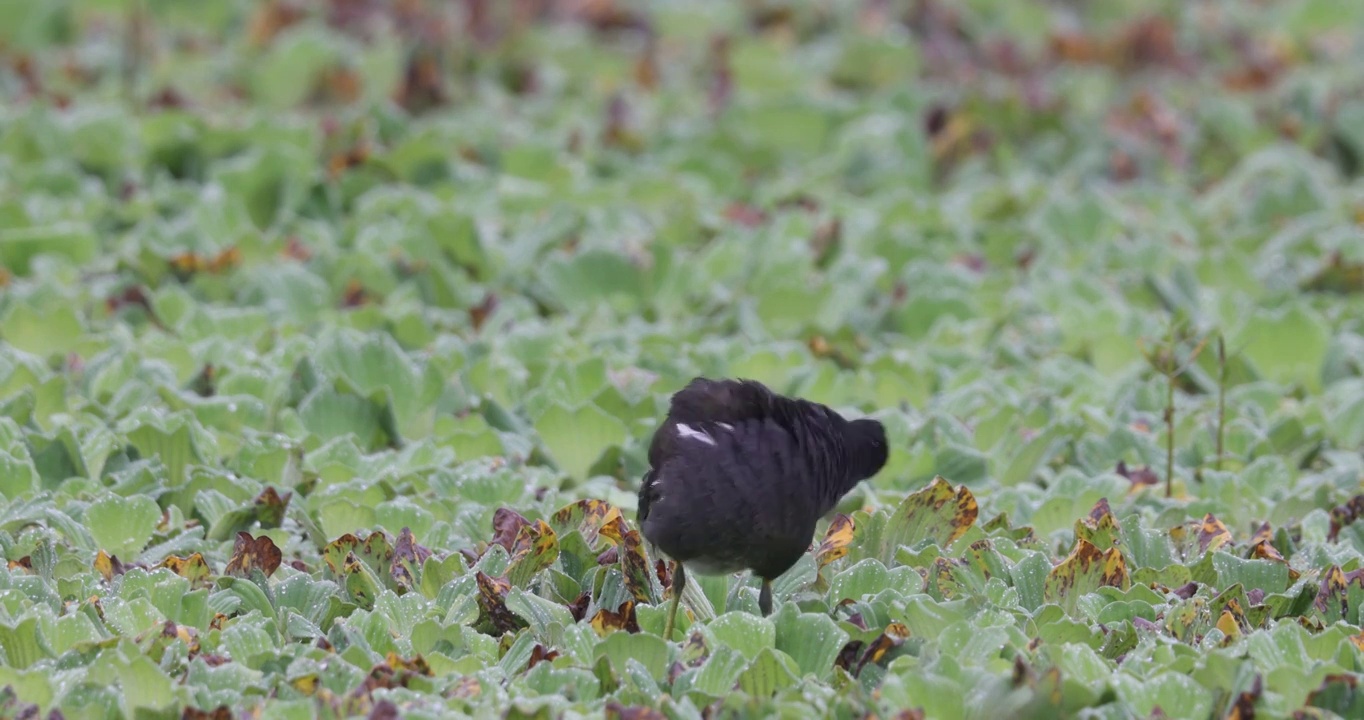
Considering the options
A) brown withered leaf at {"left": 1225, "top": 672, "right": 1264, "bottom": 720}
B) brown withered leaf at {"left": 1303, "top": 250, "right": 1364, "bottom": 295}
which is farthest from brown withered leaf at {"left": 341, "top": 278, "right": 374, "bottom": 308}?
brown withered leaf at {"left": 1225, "top": 672, "right": 1264, "bottom": 720}

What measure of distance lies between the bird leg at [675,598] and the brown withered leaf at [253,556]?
0.66m

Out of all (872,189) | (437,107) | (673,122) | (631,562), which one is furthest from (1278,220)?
(631,562)

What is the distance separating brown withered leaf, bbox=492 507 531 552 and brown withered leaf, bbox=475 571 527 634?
24cm

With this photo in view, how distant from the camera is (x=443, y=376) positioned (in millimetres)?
3688

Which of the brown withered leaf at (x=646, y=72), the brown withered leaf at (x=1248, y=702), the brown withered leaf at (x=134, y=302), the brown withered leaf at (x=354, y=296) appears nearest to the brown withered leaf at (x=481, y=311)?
the brown withered leaf at (x=354, y=296)

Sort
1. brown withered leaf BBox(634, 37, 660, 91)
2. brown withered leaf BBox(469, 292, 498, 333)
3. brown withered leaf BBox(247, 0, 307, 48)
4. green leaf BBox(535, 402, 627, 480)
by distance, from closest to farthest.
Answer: green leaf BBox(535, 402, 627, 480)
brown withered leaf BBox(469, 292, 498, 333)
brown withered leaf BBox(634, 37, 660, 91)
brown withered leaf BBox(247, 0, 307, 48)

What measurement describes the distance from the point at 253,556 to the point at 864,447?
967 mm

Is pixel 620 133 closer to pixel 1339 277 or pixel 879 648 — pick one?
pixel 1339 277

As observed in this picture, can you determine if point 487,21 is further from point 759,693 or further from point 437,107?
point 759,693

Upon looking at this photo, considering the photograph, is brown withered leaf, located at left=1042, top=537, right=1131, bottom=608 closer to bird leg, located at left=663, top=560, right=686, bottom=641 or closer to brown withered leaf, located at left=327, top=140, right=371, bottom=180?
bird leg, located at left=663, top=560, right=686, bottom=641

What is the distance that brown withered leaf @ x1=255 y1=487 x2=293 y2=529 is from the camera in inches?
120

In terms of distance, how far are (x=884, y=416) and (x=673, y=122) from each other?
2678 mm

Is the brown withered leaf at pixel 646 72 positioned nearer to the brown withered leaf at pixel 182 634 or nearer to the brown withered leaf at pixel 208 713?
the brown withered leaf at pixel 182 634

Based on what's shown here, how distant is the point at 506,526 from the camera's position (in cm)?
298
